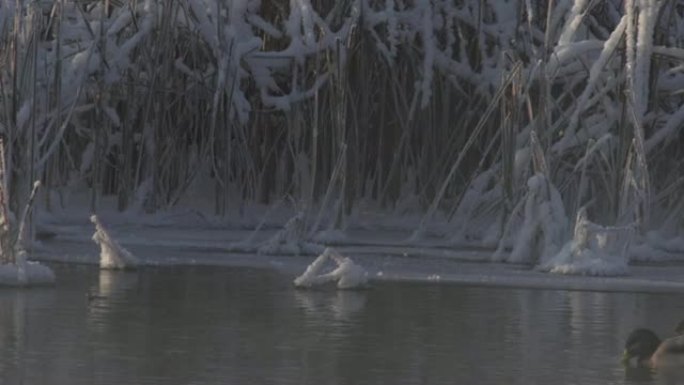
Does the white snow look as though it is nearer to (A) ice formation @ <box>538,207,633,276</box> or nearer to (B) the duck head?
(A) ice formation @ <box>538,207,633,276</box>

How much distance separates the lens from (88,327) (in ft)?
37.2

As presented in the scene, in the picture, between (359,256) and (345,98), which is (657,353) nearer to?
(359,256)

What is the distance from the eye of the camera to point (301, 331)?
11.4 m

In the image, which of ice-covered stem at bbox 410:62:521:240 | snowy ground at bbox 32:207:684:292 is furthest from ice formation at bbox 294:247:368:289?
ice-covered stem at bbox 410:62:521:240

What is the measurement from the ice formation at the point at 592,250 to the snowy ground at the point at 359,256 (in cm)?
16

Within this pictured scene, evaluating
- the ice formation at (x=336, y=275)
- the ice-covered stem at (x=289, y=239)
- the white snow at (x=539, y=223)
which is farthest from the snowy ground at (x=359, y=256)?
the ice formation at (x=336, y=275)

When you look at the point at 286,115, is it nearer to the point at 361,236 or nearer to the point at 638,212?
the point at 361,236

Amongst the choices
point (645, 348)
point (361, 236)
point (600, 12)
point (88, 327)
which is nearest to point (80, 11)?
point (361, 236)

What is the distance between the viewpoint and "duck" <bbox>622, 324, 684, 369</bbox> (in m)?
10.3

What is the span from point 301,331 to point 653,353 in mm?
1983

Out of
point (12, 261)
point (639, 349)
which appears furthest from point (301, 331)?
point (12, 261)

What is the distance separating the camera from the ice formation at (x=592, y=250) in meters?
15.1

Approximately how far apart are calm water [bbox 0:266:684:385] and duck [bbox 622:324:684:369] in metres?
0.11

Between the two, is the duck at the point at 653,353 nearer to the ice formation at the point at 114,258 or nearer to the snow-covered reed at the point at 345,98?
the ice formation at the point at 114,258
